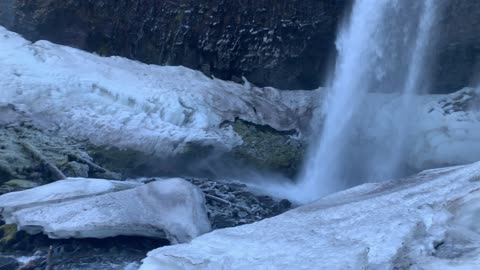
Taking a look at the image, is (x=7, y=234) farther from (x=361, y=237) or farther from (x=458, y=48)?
(x=458, y=48)

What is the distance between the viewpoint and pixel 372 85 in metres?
11.6

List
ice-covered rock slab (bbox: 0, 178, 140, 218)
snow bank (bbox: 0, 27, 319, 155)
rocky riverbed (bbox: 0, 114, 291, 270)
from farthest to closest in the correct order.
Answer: snow bank (bbox: 0, 27, 319, 155)
ice-covered rock slab (bbox: 0, 178, 140, 218)
rocky riverbed (bbox: 0, 114, 291, 270)

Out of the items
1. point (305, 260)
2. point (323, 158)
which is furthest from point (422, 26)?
point (305, 260)

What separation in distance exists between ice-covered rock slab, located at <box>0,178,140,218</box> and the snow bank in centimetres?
218

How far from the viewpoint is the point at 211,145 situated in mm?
10430

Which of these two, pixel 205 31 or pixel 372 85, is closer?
pixel 372 85

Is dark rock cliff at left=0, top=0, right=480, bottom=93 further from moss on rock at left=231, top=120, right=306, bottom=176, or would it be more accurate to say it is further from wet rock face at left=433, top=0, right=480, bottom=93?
wet rock face at left=433, top=0, right=480, bottom=93

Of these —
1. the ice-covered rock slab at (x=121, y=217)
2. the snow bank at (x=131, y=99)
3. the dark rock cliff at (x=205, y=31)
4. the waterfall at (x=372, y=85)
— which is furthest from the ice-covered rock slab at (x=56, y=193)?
the dark rock cliff at (x=205, y=31)

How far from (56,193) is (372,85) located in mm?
5995

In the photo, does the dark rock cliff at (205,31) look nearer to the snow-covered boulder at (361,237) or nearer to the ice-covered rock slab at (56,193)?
the ice-covered rock slab at (56,193)

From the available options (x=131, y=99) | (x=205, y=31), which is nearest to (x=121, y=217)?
(x=131, y=99)

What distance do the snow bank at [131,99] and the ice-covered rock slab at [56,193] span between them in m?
2.18

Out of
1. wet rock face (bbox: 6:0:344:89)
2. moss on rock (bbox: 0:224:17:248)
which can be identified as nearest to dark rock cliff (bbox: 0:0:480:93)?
wet rock face (bbox: 6:0:344:89)

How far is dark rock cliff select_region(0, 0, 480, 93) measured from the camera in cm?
1203
